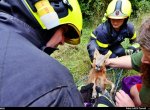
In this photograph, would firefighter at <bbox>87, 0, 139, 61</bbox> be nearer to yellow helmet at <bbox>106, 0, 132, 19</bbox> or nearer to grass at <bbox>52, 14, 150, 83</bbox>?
yellow helmet at <bbox>106, 0, 132, 19</bbox>

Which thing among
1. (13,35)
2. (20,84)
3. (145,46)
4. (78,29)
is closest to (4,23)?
(13,35)

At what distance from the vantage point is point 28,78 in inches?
52.1

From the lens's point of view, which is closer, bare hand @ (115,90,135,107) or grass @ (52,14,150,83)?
bare hand @ (115,90,135,107)

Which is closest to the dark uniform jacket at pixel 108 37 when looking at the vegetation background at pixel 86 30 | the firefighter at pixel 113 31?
the firefighter at pixel 113 31

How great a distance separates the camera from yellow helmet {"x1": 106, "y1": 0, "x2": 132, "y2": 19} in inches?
214

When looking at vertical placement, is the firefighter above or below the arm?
below

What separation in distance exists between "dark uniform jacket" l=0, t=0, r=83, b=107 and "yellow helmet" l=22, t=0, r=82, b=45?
303 millimetres

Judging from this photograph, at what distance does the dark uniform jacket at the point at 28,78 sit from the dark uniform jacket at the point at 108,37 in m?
3.91

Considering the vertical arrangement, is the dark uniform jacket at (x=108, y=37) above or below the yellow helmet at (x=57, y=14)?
below

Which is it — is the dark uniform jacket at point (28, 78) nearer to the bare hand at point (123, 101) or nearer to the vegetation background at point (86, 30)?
the bare hand at point (123, 101)

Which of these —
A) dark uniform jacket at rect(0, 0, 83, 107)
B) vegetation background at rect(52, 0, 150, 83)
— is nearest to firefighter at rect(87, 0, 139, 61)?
vegetation background at rect(52, 0, 150, 83)

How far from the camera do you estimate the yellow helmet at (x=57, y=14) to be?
74.1 inches

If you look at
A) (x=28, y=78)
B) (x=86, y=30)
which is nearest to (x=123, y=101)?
(x=28, y=78)

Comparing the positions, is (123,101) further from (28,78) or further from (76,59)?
(76,59)
